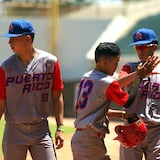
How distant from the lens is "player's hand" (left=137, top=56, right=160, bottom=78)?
4781 mm

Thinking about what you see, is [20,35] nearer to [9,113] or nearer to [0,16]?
[9,113]

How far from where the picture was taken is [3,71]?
16.3 ft

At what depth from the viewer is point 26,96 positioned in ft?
16.4

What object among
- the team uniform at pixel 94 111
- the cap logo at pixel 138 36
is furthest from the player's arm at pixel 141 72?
the cap logo at pixel 138 36

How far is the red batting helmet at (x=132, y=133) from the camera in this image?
4.92m

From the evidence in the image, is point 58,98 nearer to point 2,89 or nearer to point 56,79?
point 56,79

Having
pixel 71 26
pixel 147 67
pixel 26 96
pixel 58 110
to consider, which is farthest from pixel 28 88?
pixel 71 26

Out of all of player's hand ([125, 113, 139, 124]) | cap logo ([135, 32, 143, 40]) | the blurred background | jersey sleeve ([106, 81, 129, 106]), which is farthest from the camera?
the blurred background

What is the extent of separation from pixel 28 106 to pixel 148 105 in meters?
1.10

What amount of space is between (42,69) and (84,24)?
2071cm

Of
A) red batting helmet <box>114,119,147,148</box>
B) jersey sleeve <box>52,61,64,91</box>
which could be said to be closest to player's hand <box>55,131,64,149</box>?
jersey sleeve <box>52,61,64,91</box>

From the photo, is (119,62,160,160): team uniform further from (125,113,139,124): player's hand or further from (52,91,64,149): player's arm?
(52,91,64,149): player's arm

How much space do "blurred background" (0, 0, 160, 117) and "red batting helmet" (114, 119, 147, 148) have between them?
1848cm

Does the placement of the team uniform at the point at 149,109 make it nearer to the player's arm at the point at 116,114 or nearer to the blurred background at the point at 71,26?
the player's arm at the point at 116,114
